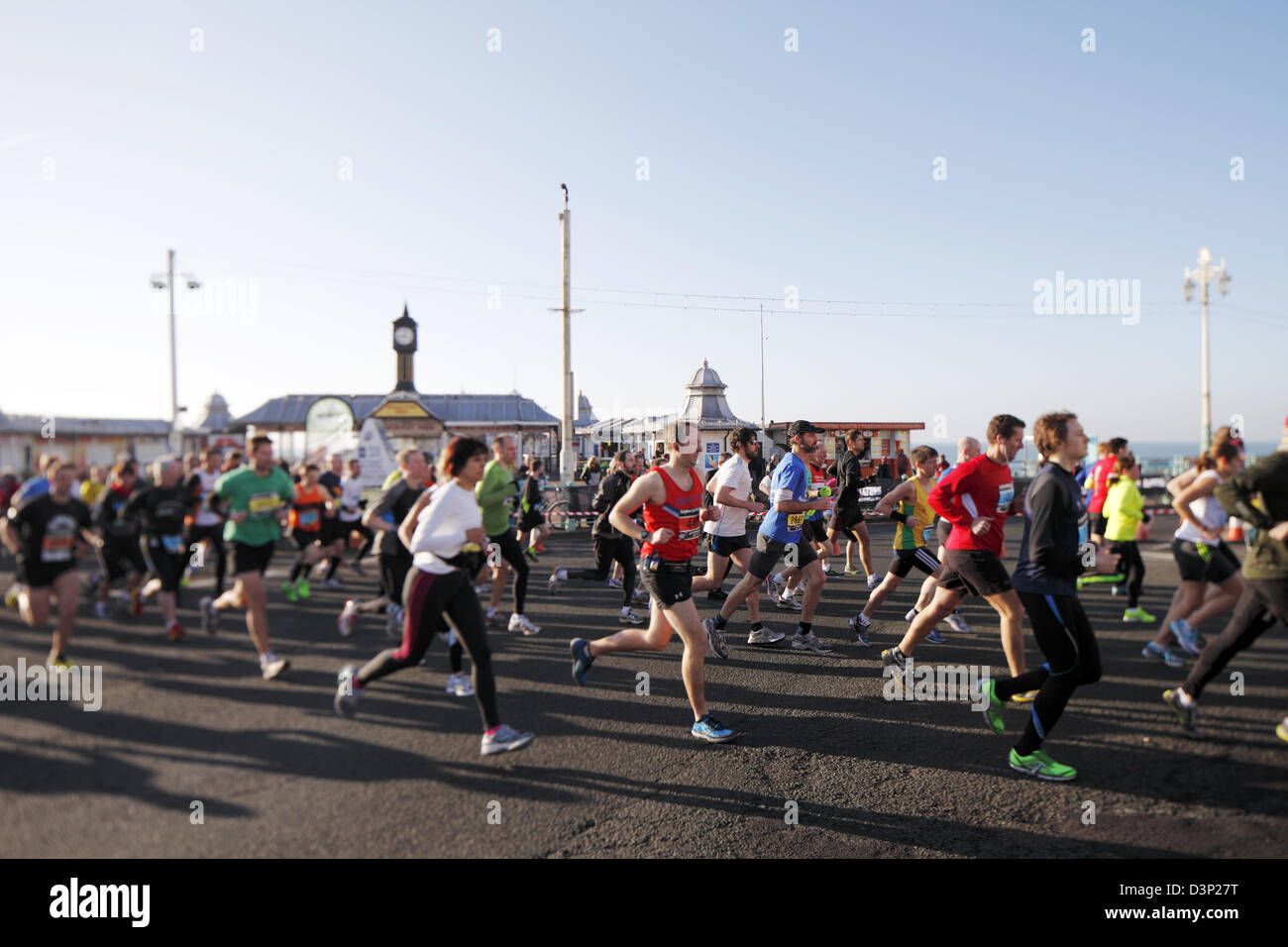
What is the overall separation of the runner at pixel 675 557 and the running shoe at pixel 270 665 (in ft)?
7.44

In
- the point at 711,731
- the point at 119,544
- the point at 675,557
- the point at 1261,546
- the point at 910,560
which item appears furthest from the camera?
the point at 910,560

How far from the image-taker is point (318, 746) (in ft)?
9.24

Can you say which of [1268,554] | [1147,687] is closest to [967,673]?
[1147,687]

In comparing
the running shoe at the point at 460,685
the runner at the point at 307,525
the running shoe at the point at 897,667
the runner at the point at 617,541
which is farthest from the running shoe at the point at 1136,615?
the runner at the point at 307,525

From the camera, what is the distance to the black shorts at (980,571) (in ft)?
17.3

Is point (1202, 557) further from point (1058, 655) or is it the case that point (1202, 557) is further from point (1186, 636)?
point (1058, 655)

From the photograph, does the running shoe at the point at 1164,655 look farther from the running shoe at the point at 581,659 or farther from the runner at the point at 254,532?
the runner at the point at 254,532

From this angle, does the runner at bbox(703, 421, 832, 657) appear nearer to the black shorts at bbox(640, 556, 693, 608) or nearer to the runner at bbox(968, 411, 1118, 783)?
the black shorts at bbox(640, 556, 693, 608)

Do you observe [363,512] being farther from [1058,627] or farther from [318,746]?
[1058,627]

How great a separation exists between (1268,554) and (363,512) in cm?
471

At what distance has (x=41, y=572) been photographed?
229 cm

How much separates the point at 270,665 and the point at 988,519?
459cm

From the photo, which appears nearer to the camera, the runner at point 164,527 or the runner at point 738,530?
the runner at point 164,527

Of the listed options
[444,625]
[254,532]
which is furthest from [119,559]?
[444,625]
